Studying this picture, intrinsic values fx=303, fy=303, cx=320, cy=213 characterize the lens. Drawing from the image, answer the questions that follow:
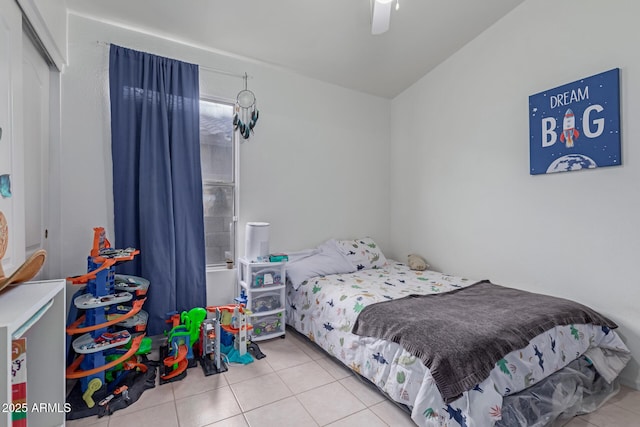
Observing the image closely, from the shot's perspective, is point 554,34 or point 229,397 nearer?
point 229,397

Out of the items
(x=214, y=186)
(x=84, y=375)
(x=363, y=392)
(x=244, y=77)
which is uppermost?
(x=244, y=77)

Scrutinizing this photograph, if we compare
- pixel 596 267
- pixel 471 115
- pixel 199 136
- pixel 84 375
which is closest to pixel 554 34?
pixel 471 115

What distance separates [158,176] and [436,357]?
7.67 feet

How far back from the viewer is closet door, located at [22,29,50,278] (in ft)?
5.91

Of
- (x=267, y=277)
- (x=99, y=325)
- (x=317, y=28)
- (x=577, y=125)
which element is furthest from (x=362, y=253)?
(x=99, y=325)

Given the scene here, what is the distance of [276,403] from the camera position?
Answer: 1848mm

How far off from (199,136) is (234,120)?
404 mm

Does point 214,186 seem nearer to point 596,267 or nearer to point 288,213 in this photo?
point 288,213

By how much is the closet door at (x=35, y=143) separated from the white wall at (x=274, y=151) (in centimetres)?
15

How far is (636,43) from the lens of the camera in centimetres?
196

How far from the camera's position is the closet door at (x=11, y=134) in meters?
1.38

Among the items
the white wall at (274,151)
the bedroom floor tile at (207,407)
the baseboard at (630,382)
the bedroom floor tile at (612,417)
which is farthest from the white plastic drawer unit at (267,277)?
the baseboard at (630,382)

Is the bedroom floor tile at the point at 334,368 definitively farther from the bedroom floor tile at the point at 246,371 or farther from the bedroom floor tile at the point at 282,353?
the bedroom floor tile at the point at 246,371

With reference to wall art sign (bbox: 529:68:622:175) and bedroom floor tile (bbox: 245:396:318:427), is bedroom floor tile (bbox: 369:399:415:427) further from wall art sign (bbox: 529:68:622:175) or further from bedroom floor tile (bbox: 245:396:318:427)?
wall art sign (bbox: 529:68:622:175)
